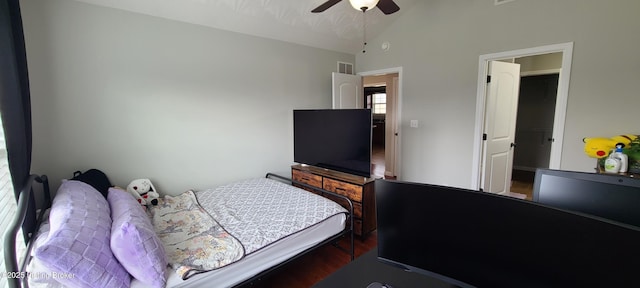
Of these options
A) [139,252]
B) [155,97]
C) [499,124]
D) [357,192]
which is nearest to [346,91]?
[357,192]

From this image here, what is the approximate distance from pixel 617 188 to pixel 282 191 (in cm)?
250

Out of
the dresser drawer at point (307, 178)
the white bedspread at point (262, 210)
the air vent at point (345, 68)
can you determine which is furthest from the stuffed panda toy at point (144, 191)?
the air vent at point (345, 68)

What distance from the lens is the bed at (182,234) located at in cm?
120

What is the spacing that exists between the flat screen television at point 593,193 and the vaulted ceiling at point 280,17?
286cm

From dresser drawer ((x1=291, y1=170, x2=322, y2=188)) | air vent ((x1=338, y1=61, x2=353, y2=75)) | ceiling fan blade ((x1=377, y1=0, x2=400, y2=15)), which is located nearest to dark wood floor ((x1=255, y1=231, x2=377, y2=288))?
dresser drawer ((x1=291, y1=170, x2=322, y2=188))

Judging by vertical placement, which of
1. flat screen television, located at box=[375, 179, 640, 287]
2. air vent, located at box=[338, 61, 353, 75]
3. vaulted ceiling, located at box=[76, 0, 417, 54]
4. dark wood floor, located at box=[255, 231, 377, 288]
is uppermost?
vaulted ceiling, located at box=[76, 0, 417, 54]

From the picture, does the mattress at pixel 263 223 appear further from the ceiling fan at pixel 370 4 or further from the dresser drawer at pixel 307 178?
the ceiling fan at pixel 370 4

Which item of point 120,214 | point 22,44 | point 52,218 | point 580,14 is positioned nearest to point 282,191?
Result: point 120,214

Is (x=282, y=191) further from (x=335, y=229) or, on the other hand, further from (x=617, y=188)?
(x=617, y=188)

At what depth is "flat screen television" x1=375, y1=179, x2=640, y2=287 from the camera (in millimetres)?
640

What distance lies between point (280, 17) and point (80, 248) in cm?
284

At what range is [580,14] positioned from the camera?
A: 102 inches

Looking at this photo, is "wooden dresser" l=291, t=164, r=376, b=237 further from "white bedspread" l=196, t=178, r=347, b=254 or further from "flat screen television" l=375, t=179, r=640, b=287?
"flat screen television" l=375, t=179, r=640, b=287

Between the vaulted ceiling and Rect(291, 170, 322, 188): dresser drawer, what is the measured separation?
6.04 feet
